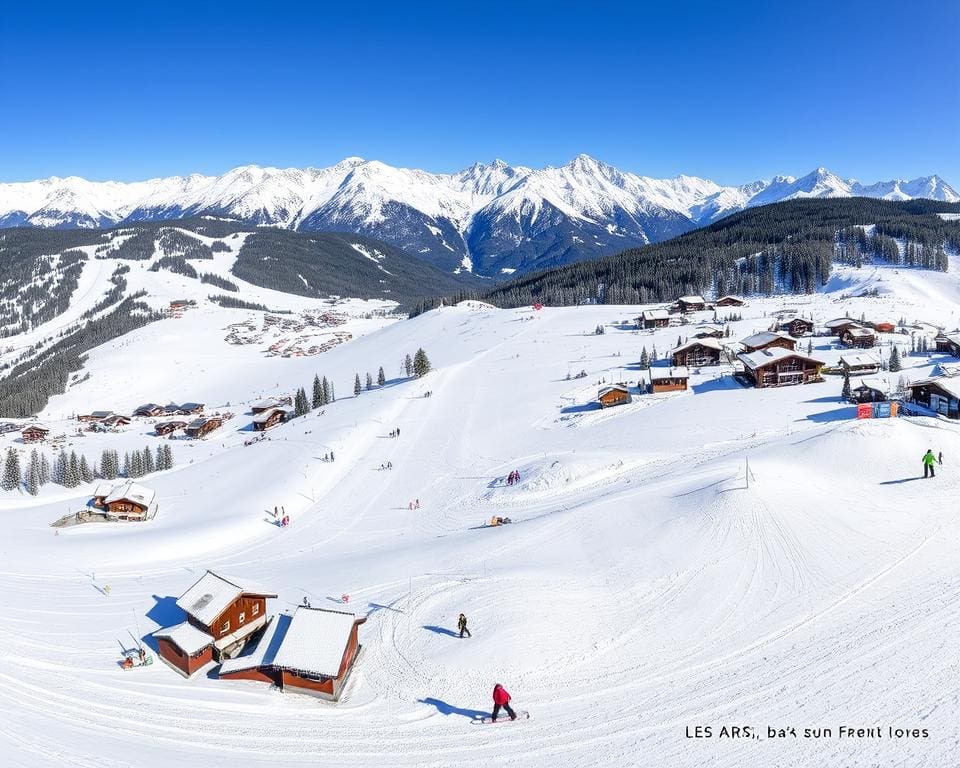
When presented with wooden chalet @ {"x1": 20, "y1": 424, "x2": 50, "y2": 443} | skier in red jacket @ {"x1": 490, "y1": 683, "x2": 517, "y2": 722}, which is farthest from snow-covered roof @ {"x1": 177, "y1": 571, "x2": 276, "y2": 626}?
wooden chalet @ {"x1": 20, "y1": 424, "x2": 50, "y2": 443}

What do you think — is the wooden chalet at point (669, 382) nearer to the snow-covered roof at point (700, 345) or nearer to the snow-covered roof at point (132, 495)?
the snow-covered roof at point (700, 345)

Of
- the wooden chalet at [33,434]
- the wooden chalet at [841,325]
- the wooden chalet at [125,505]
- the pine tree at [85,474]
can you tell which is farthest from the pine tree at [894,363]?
the wooden chalet at [33,434]

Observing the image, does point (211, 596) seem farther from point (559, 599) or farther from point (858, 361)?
point (858, 361)

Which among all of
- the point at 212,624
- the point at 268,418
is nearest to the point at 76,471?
the point at 268,418

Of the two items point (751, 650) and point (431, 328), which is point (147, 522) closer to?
point (751, 650)

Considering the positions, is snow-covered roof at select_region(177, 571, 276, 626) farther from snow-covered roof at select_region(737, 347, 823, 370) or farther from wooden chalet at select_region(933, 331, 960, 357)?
wooden chalet at select_region(933, 331, 960, 357)
